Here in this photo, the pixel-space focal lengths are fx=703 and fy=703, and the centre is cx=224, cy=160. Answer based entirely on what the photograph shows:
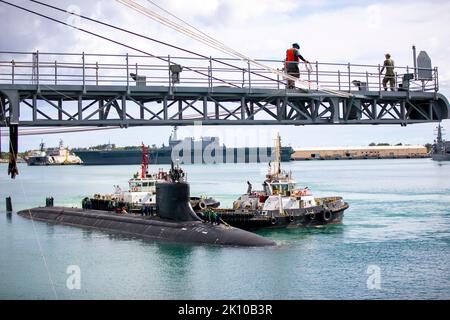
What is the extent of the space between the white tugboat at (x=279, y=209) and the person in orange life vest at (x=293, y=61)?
12474 millimetres

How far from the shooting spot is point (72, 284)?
31656mm

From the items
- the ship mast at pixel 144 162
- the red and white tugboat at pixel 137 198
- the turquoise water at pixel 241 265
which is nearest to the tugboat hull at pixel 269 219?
the turquoise water at pixel 241 265

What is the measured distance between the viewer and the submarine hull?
128ft

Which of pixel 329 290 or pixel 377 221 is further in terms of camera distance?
pixel 377 221

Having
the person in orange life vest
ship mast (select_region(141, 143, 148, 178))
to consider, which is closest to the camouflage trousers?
the person in orange life vest

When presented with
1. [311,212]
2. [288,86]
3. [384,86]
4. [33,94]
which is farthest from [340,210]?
[33,94]

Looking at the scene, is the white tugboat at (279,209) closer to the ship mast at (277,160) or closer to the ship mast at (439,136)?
the ship mast at (277,160)

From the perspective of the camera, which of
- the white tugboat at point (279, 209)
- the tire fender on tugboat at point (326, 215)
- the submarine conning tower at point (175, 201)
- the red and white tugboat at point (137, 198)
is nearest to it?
the submarine conning tower at point (175, 201)

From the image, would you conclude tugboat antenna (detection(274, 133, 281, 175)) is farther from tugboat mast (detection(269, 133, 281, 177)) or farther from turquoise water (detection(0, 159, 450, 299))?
turquoise water (detection(0, 159, 450, 299))

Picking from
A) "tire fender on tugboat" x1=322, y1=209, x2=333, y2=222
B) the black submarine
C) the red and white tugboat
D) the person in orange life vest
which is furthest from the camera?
the red and white tugboat

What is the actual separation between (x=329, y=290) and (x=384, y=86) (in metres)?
16.9

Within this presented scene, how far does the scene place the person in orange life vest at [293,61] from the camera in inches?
1449

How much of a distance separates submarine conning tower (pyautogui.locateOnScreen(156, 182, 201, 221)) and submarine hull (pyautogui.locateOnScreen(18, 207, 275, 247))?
46 centimetres

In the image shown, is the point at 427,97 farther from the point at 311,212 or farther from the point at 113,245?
the point at 113,245
